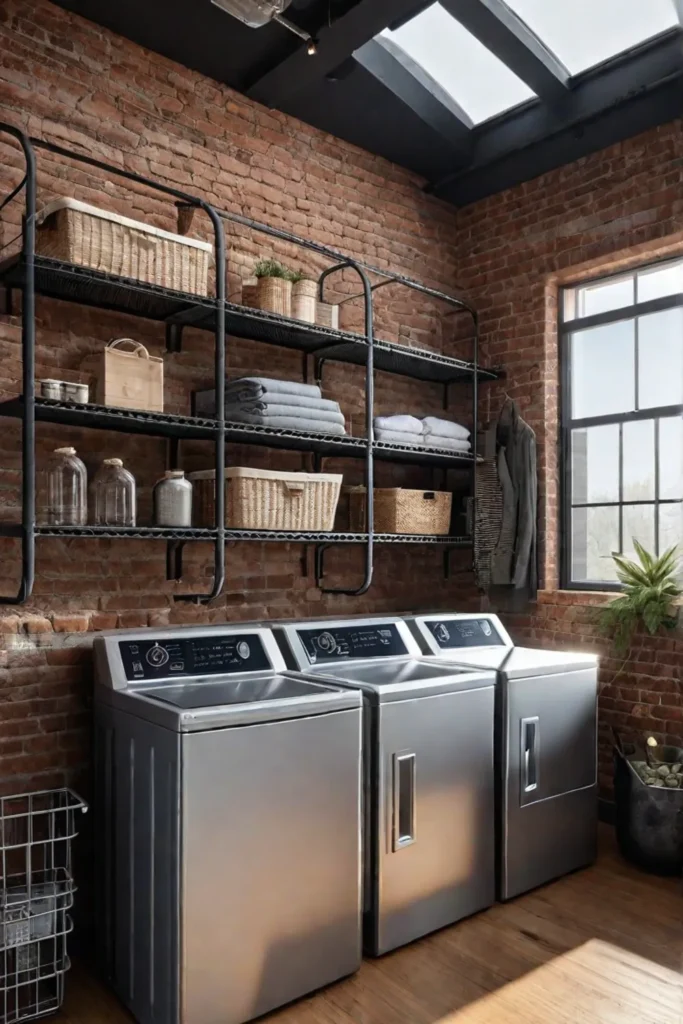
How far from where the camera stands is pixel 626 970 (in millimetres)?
2486

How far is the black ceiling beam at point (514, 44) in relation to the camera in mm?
3207

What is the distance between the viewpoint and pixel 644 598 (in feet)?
11.1

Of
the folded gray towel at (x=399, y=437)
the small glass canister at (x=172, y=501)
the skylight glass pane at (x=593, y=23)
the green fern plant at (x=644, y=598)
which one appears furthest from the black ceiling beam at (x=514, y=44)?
the small glass canister at (x=172, y=501)

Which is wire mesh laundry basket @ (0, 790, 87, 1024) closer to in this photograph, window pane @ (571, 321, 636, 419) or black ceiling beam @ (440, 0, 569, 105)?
window pane @ (571, 321, 636, 419)

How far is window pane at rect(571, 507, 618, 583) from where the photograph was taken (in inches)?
149

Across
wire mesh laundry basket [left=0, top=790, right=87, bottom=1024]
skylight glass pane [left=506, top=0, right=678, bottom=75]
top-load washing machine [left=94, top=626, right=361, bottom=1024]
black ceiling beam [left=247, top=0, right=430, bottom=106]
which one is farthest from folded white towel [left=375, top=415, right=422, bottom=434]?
wire mesh laundry basket [left=0, top=790, right=87, bottom=1024]

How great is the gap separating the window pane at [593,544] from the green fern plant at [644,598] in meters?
0.23

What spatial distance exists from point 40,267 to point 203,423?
72cm

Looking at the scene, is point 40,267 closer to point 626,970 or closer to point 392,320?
point 392,320

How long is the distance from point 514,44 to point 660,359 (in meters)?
1.50

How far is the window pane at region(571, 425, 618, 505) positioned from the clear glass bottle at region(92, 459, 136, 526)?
223 centimetres

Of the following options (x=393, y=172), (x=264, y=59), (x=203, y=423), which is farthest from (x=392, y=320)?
(x=203, y=423)

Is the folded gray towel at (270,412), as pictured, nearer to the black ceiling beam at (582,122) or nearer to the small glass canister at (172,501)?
the small glass canister at (172,501)

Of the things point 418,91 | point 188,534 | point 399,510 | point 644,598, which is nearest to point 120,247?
point 188,534
